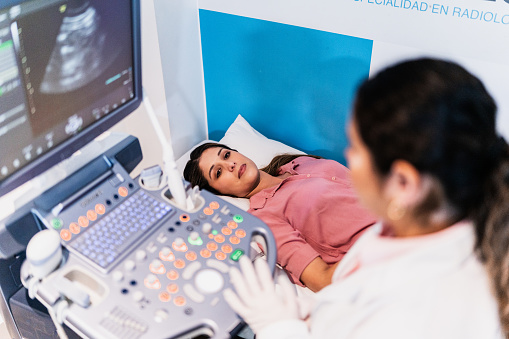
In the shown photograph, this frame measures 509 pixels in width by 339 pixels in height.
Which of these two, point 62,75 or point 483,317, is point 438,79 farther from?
point 62,75

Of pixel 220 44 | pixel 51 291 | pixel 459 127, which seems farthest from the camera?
pixel 220 44

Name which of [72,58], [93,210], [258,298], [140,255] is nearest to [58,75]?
[72,58]

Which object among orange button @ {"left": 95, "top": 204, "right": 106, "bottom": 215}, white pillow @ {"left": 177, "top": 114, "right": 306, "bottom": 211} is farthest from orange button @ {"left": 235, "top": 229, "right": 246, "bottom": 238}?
white pillow @ {"left": 177, "top": 114, "right": 306, "bottom": 211}

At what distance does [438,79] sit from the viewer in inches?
27.5

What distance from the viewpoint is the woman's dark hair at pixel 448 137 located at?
0.68 m

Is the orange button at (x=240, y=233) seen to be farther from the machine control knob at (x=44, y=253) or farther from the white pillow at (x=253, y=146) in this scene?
the white pillow at (x=253, y=146)

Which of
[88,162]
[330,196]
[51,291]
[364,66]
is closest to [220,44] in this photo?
[364,66]

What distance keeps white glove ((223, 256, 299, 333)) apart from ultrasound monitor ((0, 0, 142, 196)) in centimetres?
50

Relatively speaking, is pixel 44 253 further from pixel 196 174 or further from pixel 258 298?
pixel 196 174

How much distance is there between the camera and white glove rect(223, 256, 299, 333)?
955 mm

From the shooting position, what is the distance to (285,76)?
1997 mm

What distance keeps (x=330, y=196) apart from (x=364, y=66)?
1.83 feet

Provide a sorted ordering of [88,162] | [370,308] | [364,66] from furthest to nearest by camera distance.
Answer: [364,66] < [88,162] < [370,308]

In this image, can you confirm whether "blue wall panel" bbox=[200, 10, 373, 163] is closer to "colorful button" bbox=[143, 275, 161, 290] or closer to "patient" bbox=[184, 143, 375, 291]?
"patient" bbox=[184, 143, 375, 291]
